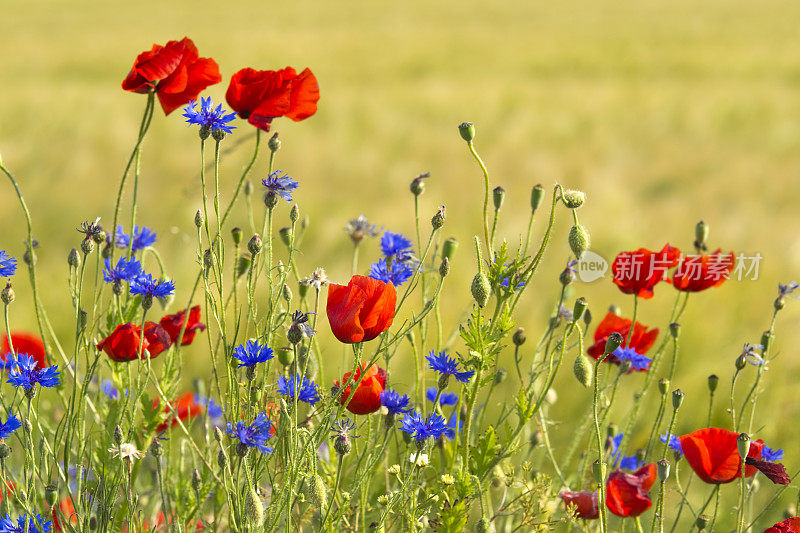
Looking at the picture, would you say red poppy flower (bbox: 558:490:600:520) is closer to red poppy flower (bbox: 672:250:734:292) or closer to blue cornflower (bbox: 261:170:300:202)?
red poppy flower (bbox: 672:250:734:292)

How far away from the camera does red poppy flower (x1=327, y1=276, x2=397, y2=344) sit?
2.34ft

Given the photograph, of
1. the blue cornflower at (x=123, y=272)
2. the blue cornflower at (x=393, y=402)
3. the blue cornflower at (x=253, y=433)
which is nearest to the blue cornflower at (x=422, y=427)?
the blue cornflower at (x=393, y=402)

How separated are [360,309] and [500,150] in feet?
12.0

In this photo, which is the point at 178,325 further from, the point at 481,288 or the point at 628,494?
the point at 628,494

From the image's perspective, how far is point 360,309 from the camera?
0.72m

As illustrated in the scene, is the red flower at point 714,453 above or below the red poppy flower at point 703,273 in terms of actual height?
below

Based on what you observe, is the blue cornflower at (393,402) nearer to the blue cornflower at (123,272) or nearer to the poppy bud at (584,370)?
the poppy bud at (584,370)

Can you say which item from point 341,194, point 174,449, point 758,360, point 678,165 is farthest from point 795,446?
point 678,165

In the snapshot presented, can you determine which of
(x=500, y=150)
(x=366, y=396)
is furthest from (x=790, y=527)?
(x=500, y=150)

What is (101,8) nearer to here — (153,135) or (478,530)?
(153,135)

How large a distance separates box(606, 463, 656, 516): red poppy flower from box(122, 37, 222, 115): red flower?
1.88 feet

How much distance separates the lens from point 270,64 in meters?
6.59

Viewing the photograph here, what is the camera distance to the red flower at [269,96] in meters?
0.83

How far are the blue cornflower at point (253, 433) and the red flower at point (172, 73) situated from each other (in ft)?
1.08
